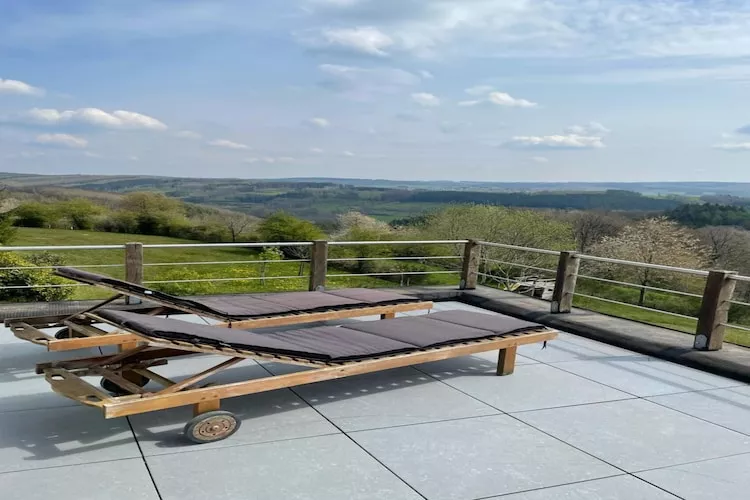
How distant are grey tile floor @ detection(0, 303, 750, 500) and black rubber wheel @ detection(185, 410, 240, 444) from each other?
42mm

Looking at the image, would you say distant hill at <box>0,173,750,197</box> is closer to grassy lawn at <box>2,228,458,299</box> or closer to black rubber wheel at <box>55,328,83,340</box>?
grassy lawn at <box>2,228,458,299</box>

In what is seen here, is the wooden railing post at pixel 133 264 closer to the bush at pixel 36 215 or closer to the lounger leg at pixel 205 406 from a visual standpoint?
the lounger leg at pixel 205 406

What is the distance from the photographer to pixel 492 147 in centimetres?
1902

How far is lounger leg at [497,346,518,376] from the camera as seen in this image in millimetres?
3924

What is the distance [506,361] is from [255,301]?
195 centimetres

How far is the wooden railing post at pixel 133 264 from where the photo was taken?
16.4 ft

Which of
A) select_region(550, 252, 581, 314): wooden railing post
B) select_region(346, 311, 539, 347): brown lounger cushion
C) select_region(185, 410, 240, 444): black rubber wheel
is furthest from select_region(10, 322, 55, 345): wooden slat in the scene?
select_region(550, 252, 581, 314): wooden railing post

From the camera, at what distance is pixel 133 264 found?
16.5 feet

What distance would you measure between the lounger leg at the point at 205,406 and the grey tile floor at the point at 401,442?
0.52 feet

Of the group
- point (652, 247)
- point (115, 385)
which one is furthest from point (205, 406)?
point (652, 247)

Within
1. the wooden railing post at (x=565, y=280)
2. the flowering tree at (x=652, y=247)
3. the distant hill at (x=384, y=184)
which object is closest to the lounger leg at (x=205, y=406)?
the wooden railing post at (x=565, y=280)

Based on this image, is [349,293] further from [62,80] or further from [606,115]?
[62,80]

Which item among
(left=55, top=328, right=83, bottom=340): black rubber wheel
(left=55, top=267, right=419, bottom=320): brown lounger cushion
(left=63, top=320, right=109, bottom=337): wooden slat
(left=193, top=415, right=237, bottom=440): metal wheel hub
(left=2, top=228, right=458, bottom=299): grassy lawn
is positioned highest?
(left=55, top=267, right=419, bottom=320): brown lounger cushion

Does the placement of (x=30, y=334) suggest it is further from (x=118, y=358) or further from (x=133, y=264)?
(x=133, y=264)
